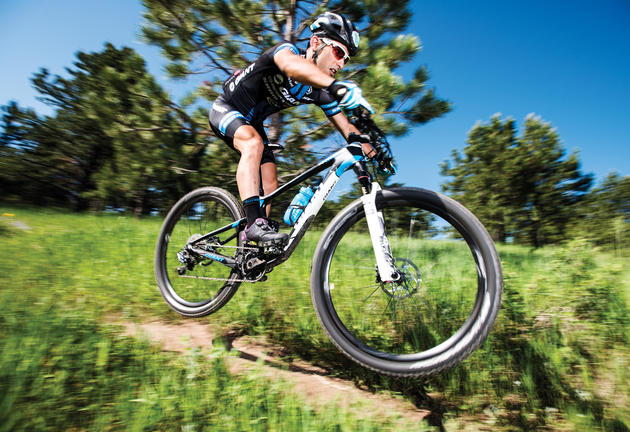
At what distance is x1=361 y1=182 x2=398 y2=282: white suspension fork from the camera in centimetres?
188

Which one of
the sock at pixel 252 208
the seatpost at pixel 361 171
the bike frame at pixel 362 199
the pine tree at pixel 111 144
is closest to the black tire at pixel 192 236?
the sock at pixel 252 208

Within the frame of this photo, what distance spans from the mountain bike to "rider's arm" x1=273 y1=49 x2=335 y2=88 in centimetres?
28

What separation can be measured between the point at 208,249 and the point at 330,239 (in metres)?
1.34

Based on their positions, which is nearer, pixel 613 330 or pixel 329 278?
pixel 329 278

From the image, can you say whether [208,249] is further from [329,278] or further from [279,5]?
[279,5]

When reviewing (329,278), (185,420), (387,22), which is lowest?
(185,420)

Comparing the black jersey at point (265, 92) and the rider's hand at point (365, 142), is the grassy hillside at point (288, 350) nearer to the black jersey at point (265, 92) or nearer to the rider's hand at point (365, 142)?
the rider's hand at point (365, 142)

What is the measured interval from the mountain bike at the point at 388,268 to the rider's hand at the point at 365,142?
0.03 metres

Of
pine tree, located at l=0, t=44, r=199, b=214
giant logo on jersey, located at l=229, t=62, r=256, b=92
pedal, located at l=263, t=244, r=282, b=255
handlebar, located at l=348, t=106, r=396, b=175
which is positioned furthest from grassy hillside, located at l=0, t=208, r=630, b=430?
pine tree, located at l=0, t=44, r=199, b=214

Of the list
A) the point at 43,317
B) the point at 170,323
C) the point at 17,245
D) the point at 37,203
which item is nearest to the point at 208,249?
the point at 170,323

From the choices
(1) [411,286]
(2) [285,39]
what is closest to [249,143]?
(1) [411,286]

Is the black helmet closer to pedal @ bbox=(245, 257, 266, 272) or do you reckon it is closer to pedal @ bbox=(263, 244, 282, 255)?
pedal @ bbox=(263, 244, 282, 255)

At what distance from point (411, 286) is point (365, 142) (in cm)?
90

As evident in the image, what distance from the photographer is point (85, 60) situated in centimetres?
1955
